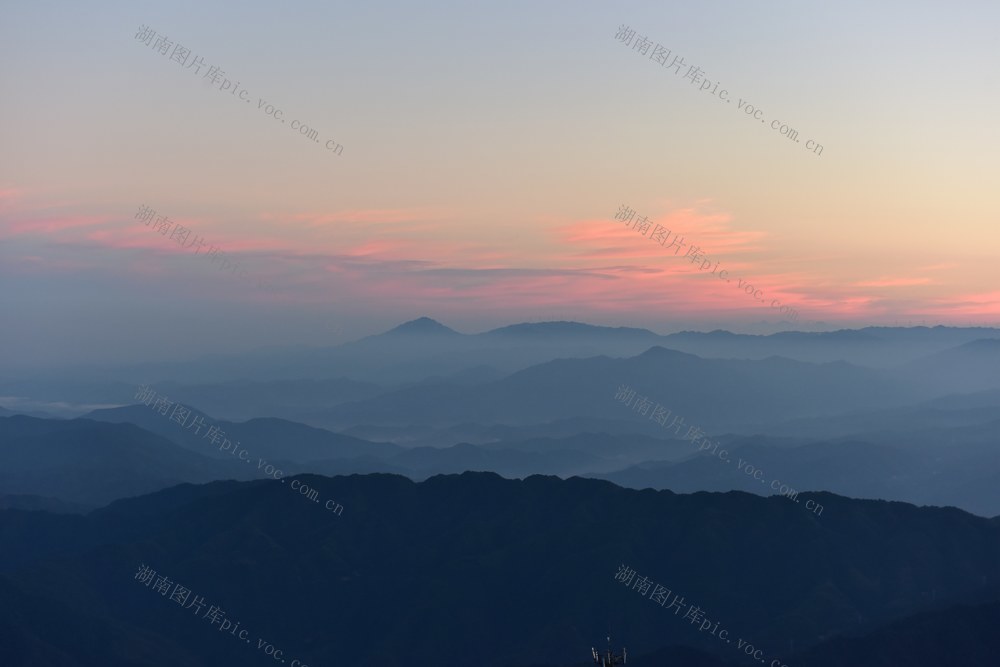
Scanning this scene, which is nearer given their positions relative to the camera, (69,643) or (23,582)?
(69,643)

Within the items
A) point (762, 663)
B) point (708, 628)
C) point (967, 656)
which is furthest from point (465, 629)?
point (967, 656)

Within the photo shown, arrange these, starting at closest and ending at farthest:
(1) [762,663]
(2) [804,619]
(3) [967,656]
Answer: (3) [967,656] < (1) [762,663] < (2) [804,619]


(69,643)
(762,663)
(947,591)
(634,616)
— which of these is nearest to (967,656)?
(762,663)

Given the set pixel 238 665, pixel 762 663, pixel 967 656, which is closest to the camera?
pixel 967 656

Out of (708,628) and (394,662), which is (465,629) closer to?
(394,662)

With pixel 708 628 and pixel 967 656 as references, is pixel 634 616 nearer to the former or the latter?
pixel 708 628

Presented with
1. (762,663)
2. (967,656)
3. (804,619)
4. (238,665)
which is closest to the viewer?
(967,656)

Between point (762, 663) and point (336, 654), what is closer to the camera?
point (762, 663)

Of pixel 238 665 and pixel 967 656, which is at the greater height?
pixel 967 656

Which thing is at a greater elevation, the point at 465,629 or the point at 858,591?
the point at 858,591
